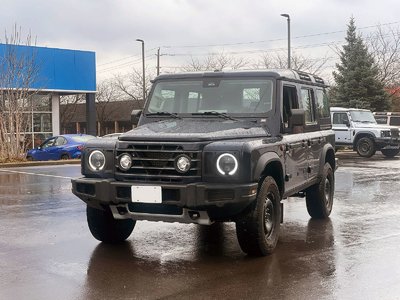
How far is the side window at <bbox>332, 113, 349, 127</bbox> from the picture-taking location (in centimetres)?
2233

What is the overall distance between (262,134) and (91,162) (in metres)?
1.95

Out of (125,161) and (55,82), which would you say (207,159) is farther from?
(55,82)

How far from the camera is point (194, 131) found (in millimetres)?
5840

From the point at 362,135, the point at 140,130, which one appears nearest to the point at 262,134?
the point at 140,130

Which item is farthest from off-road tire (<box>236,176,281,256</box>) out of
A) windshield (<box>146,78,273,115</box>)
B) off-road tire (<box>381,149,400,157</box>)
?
off-road tire (<box>381,149,400,157</box>)

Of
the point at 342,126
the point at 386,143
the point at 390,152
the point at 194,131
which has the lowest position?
the point at 390,152

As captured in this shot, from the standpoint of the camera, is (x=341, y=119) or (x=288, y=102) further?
(x=341, y=119)

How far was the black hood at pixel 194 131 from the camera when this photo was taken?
18.3 feet

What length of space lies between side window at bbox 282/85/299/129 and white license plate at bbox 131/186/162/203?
6.58 feet

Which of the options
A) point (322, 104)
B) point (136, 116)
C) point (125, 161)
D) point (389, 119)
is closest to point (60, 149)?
point (322, 104)

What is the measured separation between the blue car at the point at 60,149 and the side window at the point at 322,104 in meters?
13.4

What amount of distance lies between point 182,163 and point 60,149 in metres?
16.4

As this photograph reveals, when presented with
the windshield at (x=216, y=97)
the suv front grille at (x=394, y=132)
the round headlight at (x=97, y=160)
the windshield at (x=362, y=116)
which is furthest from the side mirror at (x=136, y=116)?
the suv front grille at (x=394, y=132)

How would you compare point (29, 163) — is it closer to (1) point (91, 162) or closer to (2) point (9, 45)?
(2) point (9, 45)
